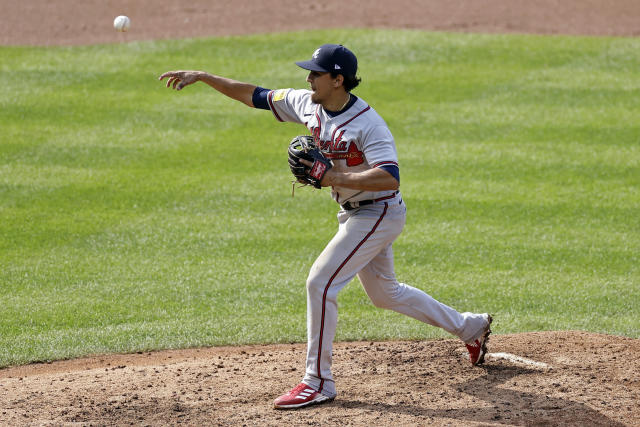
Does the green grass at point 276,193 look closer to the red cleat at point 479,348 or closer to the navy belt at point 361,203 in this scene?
the red cleat at point 479,348

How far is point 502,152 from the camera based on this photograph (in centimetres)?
1025

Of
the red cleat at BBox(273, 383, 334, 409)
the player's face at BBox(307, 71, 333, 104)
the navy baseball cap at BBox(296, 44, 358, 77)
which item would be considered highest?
the navy baseball cap at BBox(296, 44, 358, 77)

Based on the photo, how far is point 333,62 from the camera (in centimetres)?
482

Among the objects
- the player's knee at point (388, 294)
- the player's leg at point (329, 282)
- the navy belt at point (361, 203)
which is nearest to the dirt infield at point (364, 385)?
the player's leg at point (329, 282)

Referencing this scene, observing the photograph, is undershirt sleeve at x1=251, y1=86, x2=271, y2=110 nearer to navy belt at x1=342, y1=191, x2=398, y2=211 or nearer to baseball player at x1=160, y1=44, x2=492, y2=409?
baseball player at x1=160, y1=44, x2=492, y2=409

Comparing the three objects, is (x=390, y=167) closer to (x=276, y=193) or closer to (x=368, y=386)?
(x=368, y=386)

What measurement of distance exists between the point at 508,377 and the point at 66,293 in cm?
383

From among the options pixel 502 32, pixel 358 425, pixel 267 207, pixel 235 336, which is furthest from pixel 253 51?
pixel 358 425

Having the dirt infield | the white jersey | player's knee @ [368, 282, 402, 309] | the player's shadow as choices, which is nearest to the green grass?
the dirt infield

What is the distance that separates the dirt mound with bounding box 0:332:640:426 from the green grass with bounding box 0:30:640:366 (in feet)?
2.05

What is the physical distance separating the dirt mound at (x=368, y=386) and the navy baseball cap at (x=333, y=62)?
1.89 metres

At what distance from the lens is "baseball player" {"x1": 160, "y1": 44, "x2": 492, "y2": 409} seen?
4746 mm

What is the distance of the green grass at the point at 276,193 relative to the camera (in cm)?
685

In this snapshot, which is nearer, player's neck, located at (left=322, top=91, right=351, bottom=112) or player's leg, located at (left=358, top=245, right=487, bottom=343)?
player's neck, located at (left=322, top=91, right=351, bottom=112)
